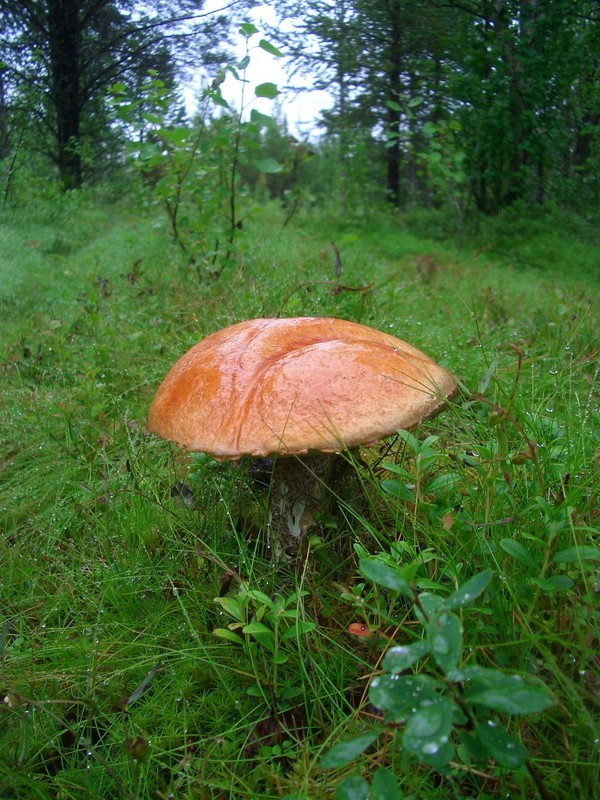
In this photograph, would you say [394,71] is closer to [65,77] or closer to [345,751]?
[65,77]

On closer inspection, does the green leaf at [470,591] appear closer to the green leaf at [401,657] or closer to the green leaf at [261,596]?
the green leaf at [401,657]

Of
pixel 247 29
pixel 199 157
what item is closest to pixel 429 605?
pixel 247 29

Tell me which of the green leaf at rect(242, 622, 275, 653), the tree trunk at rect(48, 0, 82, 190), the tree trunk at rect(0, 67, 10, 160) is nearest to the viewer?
the green leaf at rect(242, 622, 275, 653)

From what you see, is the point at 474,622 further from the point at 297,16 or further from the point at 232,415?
the point at 297,16

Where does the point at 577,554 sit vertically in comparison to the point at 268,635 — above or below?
above

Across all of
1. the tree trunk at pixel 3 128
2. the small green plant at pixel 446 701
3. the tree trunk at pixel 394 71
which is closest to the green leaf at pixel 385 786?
the small green plant at pixel 446 701

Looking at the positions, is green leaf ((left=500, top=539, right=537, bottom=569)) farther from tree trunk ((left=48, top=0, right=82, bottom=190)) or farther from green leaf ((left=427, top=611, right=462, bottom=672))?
tree trunk ((left=48, top=0, right=82, bottom=190))

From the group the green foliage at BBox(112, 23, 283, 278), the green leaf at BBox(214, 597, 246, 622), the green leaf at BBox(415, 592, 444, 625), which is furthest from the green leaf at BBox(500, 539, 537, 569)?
the green foliage at BBox(112, 23, 283, 278)
